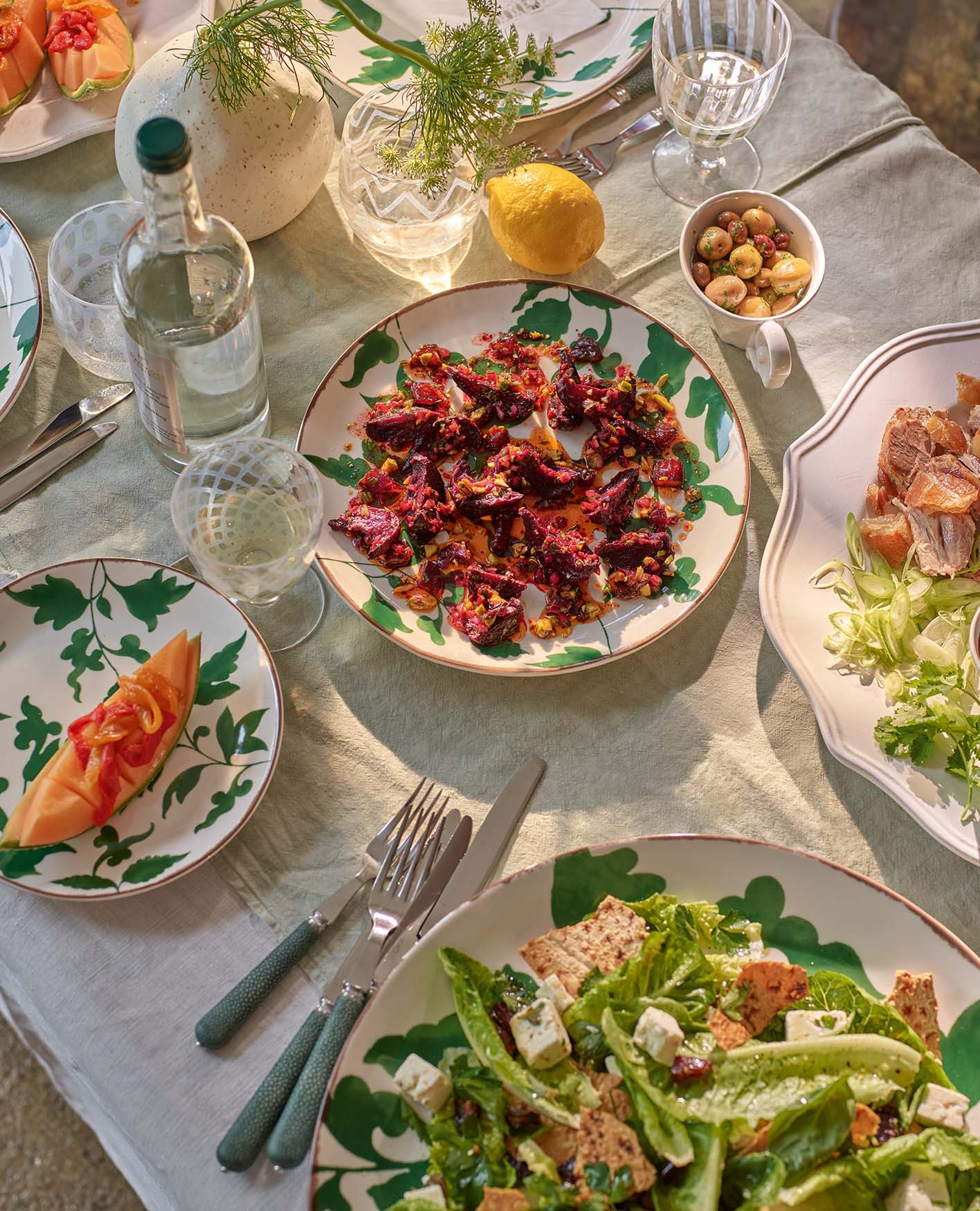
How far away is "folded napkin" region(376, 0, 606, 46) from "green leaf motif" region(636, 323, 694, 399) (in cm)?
63

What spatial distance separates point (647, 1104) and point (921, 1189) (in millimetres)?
259

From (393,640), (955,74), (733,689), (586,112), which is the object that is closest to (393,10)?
(586,112)

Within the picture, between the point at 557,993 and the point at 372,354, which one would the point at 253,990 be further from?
the point at 372,354

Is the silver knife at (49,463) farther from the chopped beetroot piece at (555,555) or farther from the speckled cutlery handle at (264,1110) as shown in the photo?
the speckled cutlery handle at (264,1110)

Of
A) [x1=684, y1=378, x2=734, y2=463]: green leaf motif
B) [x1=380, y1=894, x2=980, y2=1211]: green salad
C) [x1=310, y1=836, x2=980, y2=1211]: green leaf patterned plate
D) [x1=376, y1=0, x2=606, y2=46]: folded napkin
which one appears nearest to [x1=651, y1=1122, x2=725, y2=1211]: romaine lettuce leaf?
[x1=380, y1=894, x2=980, y2=1211]: green salad

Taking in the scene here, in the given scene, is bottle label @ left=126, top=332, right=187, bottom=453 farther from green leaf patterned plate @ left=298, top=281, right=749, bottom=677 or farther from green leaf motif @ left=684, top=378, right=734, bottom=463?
green leaf motif @ left=684, top=378, right=734, bottom=463

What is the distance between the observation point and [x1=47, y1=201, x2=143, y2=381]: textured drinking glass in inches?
58.9

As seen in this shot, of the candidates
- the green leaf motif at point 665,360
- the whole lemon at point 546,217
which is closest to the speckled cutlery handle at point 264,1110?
the green leaf motif at point 665,360

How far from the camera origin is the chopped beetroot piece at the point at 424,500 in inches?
56.4

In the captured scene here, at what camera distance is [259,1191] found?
43.1 inches

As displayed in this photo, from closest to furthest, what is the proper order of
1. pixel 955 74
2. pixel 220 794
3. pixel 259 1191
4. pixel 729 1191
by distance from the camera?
1. pixel 729 1191
2. pixel 259 1191
3. pixel 220 794
4. pixel 955 74

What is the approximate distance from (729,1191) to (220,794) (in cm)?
68

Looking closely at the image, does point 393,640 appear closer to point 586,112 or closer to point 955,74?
point 586,112

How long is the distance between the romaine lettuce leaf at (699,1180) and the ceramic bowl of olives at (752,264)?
1028 millimetres
